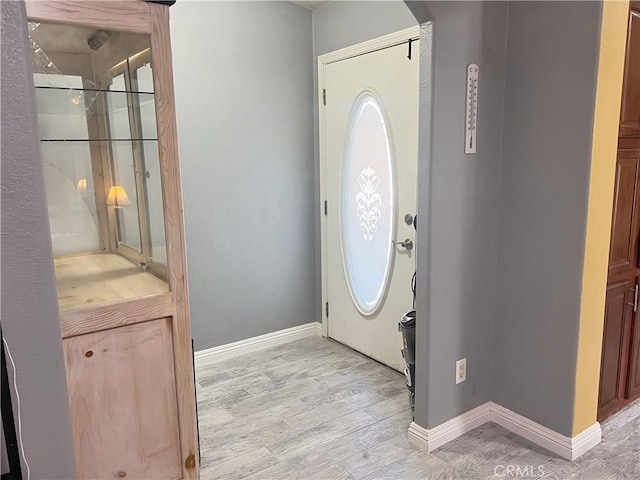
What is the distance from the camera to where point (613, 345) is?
8.09 ft

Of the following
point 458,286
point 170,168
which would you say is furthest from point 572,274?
point 170,168

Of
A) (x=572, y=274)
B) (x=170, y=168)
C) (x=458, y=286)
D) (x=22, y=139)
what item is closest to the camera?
(x=22, y=139)

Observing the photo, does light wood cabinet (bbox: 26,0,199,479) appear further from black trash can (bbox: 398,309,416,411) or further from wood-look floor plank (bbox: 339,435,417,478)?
black trash can (bbox: 398,309,416,411)

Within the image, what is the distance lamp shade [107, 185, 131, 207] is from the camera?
6.45ft

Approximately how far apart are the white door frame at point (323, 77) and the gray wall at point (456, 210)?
713 millimetres

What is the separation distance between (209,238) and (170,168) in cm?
152

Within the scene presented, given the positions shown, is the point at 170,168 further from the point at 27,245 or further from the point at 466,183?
the point at 466,183

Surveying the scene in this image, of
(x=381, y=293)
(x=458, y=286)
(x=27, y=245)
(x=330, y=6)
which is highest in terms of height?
(x=330, y=6)

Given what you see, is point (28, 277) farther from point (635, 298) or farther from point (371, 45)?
point (635, 298)

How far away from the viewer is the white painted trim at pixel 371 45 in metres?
2.84

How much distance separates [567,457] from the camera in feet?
7.41

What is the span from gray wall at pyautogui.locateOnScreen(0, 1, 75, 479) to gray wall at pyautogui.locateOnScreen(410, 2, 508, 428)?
152cm

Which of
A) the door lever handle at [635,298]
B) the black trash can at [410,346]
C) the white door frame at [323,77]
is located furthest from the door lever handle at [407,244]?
the door lever handle at [635,298]

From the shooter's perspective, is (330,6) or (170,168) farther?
(330,6)
